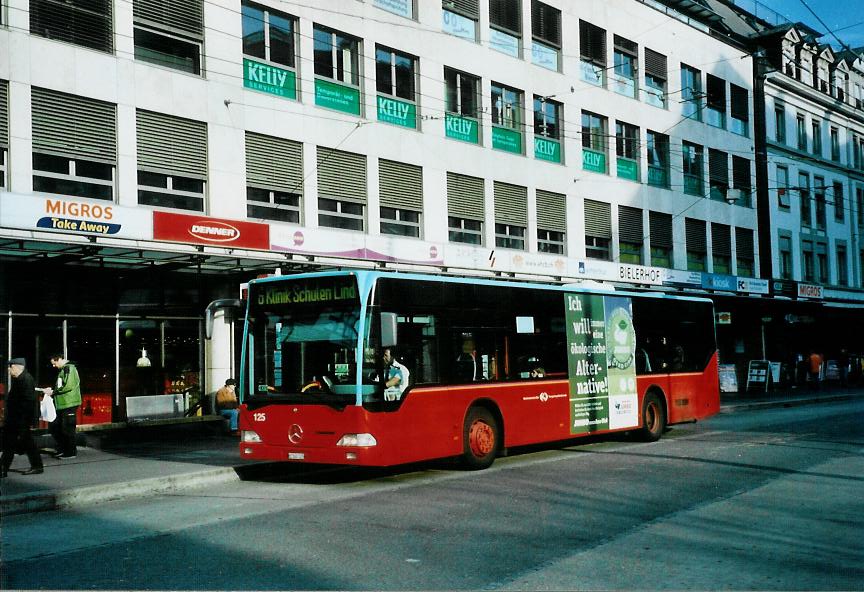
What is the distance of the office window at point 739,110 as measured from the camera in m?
41.5

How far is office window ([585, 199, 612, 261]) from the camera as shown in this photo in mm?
32375

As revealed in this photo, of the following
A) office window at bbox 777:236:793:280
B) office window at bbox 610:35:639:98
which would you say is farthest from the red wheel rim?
office window at bbox 777:236:793:280

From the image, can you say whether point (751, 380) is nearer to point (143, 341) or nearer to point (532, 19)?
point (532, 19)

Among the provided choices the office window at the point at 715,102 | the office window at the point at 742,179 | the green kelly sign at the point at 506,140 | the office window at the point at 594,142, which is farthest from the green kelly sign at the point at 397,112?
the office window at the point at 742,179

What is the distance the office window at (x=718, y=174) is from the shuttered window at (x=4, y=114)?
1153 inches

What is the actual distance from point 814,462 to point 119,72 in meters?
14.6

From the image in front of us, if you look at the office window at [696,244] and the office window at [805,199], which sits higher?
the office window at [805,199]

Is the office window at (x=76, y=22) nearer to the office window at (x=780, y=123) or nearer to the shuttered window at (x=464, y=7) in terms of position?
the shuttered window at (x=464, y=7)

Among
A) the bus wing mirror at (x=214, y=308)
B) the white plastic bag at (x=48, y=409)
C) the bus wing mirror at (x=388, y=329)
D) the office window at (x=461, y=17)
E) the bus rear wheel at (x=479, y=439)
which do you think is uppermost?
the office window at (x=461, y=17)

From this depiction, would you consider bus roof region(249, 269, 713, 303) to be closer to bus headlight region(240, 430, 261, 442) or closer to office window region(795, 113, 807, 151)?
bus headlight region(240, 430, 261, 442)

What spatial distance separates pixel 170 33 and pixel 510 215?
40.6 ft

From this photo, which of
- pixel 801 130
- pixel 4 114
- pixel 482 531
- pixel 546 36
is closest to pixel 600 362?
pixel 482 531

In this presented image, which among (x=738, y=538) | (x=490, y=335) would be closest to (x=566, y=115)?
(x=490, y=335)

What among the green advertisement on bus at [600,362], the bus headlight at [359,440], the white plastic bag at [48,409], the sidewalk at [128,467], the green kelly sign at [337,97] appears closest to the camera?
the sidewalk at [128,467]
